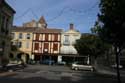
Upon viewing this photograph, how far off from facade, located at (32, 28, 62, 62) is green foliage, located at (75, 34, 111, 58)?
17778 millimetres

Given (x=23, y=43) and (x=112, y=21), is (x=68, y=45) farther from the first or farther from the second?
(x=112, y=21)

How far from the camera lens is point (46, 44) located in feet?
235

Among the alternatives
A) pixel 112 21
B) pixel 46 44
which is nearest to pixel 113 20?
pixel 112 21

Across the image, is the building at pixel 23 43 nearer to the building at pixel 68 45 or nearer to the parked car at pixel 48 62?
the parked car at pixel 48 62

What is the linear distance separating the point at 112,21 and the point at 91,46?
33.0 m

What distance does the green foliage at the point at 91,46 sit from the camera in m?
47.4

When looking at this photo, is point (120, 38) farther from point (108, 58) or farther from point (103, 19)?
point (108, 58)

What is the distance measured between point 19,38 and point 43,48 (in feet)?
21.8

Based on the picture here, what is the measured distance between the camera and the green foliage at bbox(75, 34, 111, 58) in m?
47.4

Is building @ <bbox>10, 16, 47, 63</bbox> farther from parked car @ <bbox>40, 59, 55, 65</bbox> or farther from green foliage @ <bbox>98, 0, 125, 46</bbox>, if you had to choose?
green foliage @ <bbox>98, 0, 125, 46</bbox>

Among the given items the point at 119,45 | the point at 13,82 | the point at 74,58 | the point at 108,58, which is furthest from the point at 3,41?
the point at 108,58

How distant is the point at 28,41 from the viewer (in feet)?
234

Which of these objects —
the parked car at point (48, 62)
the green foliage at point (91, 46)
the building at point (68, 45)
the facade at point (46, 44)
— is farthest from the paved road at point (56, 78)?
the facade at point (46, 44)

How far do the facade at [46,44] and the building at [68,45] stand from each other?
50.1 inches
